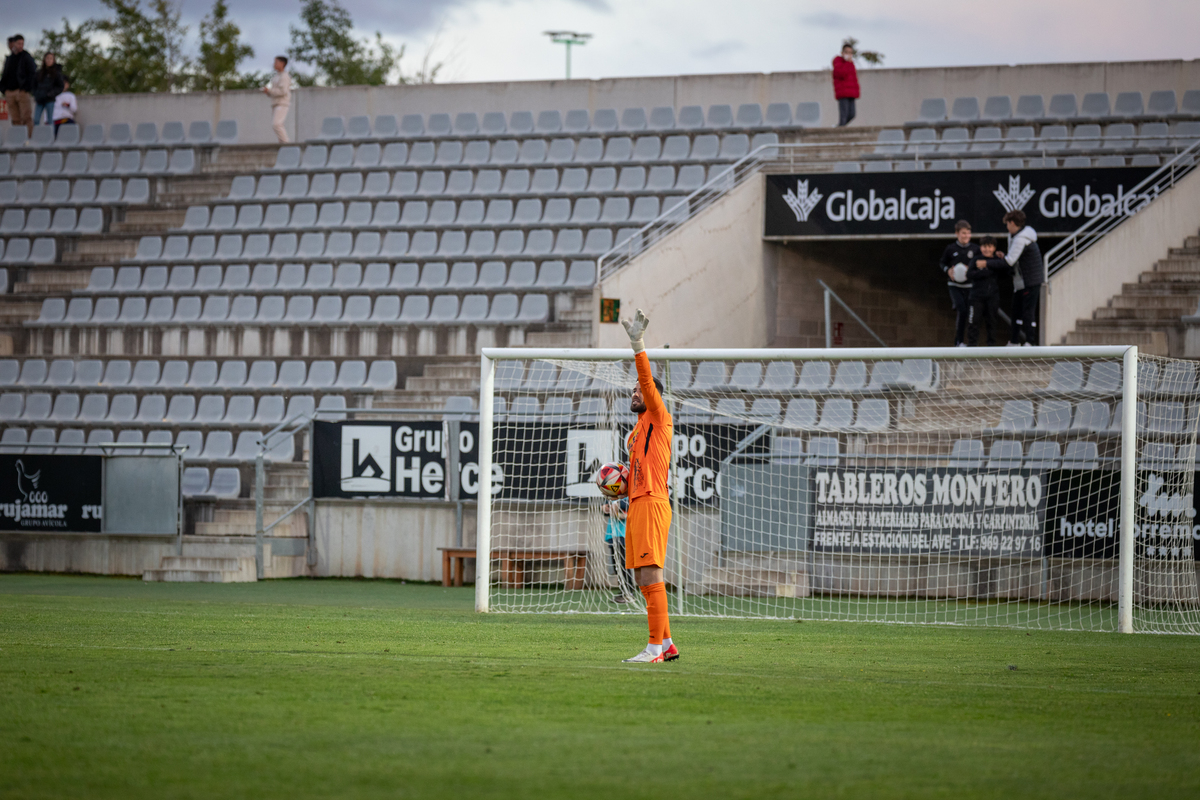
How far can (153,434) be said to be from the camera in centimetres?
1961

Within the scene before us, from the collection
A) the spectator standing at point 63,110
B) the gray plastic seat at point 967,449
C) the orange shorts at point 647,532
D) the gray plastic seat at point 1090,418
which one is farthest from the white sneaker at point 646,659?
the spectator standing at point 63,110

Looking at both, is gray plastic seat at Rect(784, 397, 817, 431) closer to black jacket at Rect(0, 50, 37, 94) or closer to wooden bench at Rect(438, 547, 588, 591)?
wooden bench at Rect(438, 547, 588, 591)

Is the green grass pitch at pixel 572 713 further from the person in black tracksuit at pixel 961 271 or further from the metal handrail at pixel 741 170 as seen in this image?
the metal handrail at pixel 741 170

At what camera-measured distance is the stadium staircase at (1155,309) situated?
55.7 feet

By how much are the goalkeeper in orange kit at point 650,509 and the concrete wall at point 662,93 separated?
1663 centimetres

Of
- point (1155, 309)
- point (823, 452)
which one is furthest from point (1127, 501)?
point (1155, 309)

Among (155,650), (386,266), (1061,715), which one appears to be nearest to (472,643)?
(155,650)

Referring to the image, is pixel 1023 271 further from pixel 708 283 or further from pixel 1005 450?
pixel 708 283

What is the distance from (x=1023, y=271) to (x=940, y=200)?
4112 mm

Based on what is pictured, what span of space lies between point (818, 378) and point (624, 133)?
824 centimetres

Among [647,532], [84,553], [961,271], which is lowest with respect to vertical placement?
[84,553]

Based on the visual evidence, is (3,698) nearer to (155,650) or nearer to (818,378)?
(155,650)

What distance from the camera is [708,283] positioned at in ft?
65.2

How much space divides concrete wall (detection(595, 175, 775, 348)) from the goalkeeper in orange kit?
9.96m
